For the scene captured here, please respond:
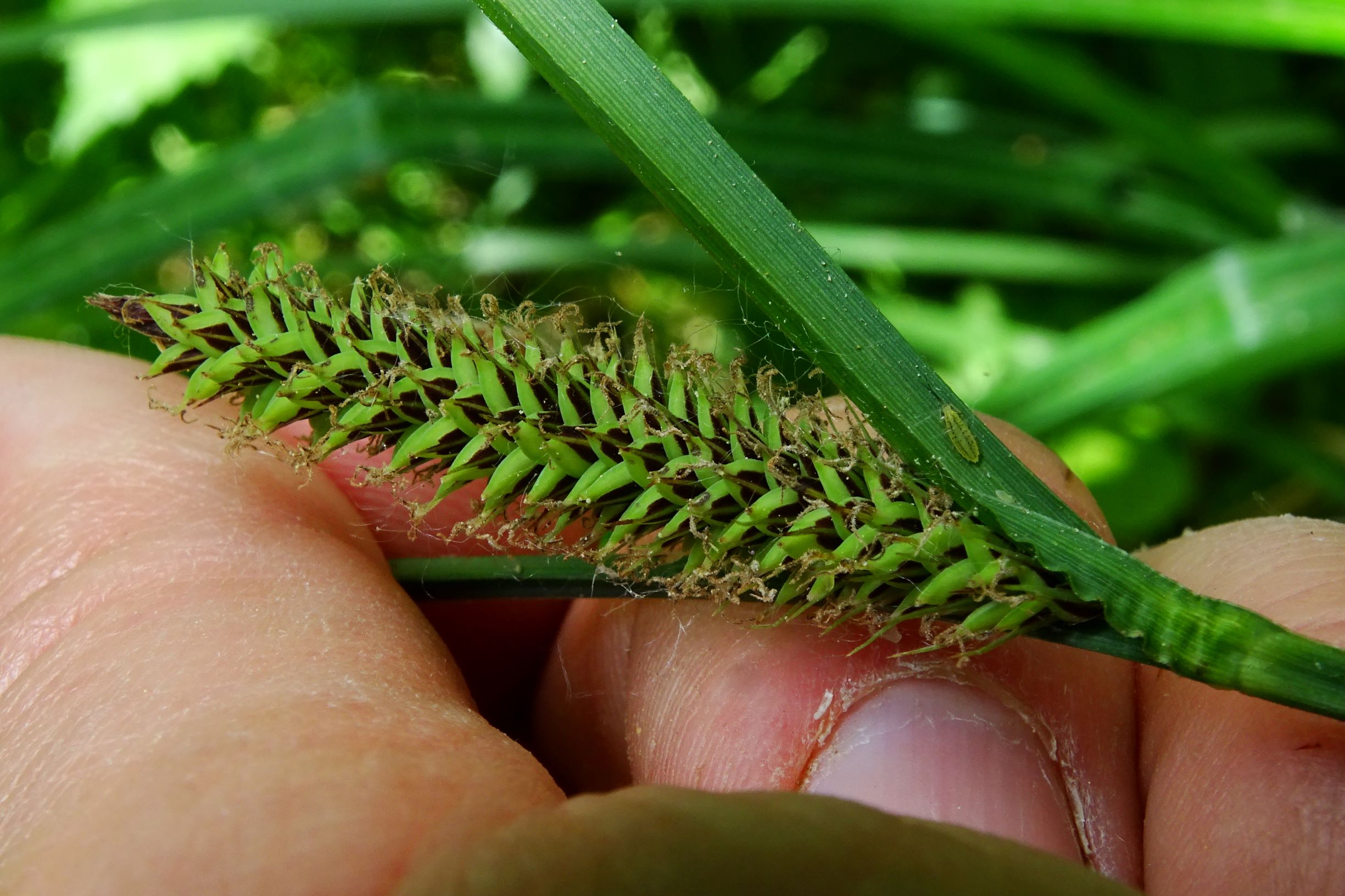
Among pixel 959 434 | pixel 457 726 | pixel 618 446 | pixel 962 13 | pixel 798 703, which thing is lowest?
pixel 798 703

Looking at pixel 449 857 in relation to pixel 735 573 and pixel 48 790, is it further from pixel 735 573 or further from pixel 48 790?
pixel 48 790

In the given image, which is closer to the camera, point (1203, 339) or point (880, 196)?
point (1203, 339)

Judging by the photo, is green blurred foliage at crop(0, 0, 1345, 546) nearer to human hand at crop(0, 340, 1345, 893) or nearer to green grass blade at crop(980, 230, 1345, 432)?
green grass blade at crop(980, 230, 1345, 432)

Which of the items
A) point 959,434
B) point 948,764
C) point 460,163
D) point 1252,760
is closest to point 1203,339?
point 1252,760

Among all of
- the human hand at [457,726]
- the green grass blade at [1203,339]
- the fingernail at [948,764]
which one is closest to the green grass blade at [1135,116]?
the green grass blade at [1203,339]

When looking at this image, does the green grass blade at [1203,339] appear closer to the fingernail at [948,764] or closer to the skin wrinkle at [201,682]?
the fingernail at [948,764]

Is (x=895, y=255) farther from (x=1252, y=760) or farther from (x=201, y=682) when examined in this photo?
(x=201, y=682)

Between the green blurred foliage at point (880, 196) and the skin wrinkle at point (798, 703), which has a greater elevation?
the green blurred foliage at point (880, 196)
